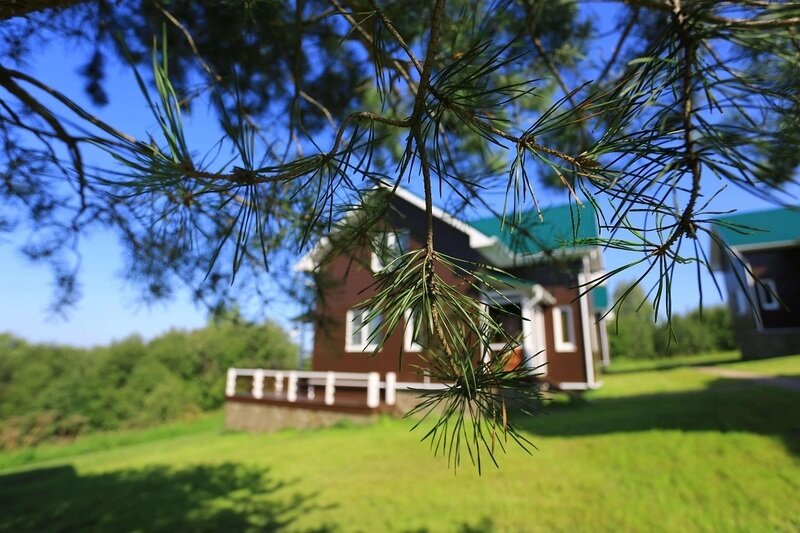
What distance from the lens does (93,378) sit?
906 centimetres

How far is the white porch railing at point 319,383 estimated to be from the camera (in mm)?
6395

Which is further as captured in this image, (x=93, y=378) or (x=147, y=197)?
(x=93, y=378)

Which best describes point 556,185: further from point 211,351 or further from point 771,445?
point 211,351

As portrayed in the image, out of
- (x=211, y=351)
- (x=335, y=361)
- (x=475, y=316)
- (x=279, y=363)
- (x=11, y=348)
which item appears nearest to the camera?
(x=475, y=316)

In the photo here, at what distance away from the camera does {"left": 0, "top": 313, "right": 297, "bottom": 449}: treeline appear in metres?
7.45

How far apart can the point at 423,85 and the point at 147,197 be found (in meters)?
0.77

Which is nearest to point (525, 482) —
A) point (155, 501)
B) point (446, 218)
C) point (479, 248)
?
point (479, 248)

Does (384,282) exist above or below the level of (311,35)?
below

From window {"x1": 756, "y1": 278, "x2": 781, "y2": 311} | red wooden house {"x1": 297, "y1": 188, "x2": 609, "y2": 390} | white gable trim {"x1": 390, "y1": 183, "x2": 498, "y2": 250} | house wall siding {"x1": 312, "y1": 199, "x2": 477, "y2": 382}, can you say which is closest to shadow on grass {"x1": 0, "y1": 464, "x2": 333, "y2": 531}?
house wall siding {"x1": 312, "y1": 199, "x2": 477, "y2": 382}

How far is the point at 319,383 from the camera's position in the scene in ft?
23.1

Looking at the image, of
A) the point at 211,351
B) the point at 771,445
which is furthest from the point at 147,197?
the point at 211,351

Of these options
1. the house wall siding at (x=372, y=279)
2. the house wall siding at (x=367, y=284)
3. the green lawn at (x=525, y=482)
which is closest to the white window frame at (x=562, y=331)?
the green lawn at (x=525, y=482)

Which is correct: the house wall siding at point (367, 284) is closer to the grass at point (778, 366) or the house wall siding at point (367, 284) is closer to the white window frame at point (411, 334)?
the white window frame at point (411, 334)

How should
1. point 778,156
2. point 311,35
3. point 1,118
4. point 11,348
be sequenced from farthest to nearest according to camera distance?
point 11,348, point 311,35, point 1,118, point 778,156
